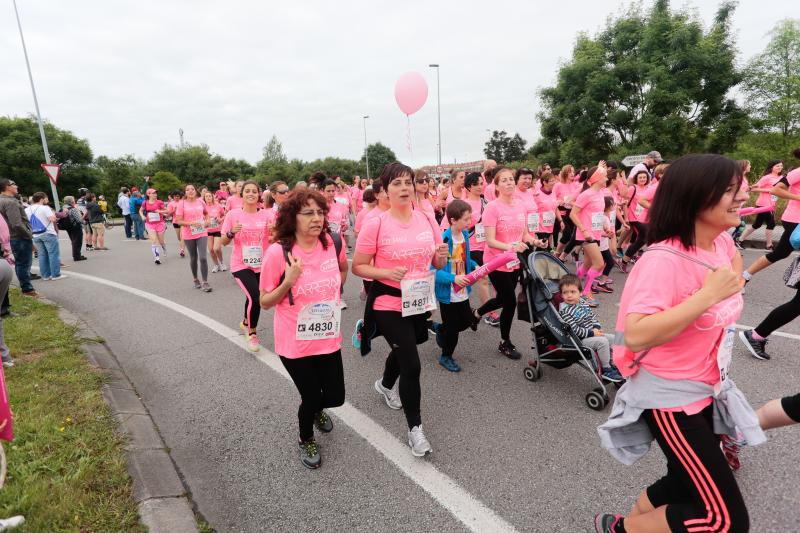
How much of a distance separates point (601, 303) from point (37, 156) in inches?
1972

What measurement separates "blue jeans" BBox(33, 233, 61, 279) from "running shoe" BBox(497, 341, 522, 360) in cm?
1018

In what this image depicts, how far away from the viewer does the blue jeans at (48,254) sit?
955 cm

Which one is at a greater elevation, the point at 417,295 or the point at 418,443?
the point at 417,295

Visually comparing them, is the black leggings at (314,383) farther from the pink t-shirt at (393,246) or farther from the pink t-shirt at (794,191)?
the pink t-shirt at (794,191)

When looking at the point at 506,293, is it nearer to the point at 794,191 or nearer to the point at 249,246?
the point at 249,246

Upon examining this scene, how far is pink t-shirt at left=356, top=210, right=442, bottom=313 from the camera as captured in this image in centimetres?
313

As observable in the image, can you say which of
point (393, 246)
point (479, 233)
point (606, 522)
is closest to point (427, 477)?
point (606, 522)

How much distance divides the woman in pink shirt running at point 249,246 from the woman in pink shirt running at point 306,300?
7.40 ft


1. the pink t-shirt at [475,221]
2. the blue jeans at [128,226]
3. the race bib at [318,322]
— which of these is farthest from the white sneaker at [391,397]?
the blue jeans at [128,226]

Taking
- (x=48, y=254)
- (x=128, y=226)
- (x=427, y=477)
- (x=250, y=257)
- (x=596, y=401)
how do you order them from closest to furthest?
(x=427, y=477) → (x=596, y=401) → (x=250, y=257) → (x=48, y=254) → (x=128, y=226)

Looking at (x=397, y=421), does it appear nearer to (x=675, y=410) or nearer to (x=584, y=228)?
(x=675, y=410)

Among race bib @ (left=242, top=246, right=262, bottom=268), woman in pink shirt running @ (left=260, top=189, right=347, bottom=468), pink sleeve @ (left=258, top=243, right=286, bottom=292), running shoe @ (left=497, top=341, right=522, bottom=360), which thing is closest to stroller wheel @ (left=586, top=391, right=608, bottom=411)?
running shoe @ (left=497, top=341, right=522, bottom=360)

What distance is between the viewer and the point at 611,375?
3514 millimetres

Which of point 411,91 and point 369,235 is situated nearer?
point 369,235
